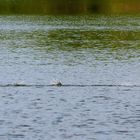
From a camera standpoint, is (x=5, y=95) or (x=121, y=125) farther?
(x=5, y=95)

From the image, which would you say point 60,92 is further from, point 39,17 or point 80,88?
point 39,17

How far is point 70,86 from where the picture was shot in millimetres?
57594

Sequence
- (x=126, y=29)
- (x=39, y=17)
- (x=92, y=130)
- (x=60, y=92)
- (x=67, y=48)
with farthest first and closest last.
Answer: (x=39, y=17), (x=126, y=29), (x=67, y=48), (x=60, y=92), (x=92, y=130)

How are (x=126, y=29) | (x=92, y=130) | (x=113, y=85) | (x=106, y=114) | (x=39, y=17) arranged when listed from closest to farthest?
1. (x=92, y=130)
2. (x=106, y=114)
3. (x=113, y=85)
4. (x=126, y=29)
5. (x=39, y=17)

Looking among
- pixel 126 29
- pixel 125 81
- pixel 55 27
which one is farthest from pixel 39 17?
pixel 125 81

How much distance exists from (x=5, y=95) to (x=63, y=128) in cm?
1344

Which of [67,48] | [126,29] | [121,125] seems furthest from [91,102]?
[126,29]

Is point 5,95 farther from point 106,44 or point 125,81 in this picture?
point 106,44

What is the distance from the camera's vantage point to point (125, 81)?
60750 mm

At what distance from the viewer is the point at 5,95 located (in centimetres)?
5144

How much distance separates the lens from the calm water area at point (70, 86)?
39.0 meters

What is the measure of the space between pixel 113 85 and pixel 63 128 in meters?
19.5

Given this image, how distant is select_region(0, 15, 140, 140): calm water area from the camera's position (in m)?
Answer: 39.0

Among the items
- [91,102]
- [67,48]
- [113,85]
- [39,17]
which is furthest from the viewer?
[39,17]
